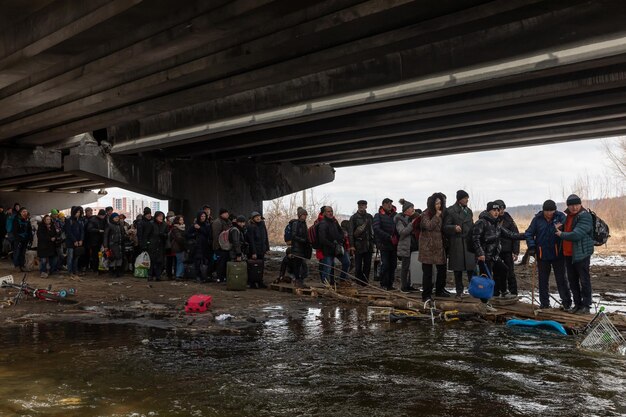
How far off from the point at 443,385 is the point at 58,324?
6.22m

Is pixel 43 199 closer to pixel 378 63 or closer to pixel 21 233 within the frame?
pixel 21 233

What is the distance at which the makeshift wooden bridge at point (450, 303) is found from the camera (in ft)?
26.9

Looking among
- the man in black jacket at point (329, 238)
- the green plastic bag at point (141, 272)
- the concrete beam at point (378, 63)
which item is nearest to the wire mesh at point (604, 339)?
the concrete beam at point (378, 63)

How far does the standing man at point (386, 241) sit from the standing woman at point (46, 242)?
8.60 metres

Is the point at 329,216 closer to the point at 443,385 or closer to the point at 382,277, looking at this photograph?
the point at 382,277

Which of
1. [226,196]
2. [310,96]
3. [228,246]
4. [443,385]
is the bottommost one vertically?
[443,385]

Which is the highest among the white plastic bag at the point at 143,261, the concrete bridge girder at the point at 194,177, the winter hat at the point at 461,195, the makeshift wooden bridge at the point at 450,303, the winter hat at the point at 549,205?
the concrete bridge girder at the point at 194,177

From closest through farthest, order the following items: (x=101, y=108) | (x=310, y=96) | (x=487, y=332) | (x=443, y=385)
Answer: (x=443, y=385) → (x=487, y=332) → (x=310, y=96) → (x=101, y=108)

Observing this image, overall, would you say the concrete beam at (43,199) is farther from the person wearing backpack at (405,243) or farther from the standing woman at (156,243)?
the person wearing backpack at (405,243)

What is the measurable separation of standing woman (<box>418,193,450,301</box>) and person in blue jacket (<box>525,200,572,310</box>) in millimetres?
1547

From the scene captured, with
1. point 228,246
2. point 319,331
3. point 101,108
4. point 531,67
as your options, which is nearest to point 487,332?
point 319,331

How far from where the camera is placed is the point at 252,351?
23.3 feet

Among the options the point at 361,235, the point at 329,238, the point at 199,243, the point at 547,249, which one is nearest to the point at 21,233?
the point at 199,243

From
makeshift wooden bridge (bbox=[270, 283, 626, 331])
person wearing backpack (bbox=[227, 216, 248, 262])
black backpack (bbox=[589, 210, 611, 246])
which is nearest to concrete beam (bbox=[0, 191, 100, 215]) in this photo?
person wearing backpack (bbox=[227, 216, 248, 262])
